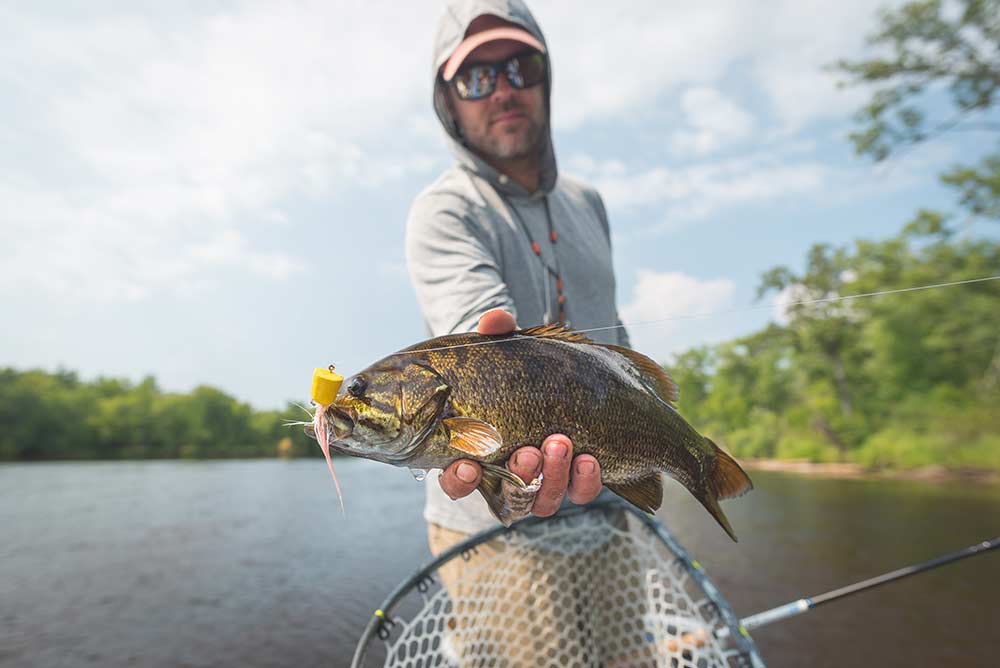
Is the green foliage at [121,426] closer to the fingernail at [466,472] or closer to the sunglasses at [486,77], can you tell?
the sunglasses at [486,77]

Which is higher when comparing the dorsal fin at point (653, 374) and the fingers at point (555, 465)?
the dorsal fin at point (653, 374)

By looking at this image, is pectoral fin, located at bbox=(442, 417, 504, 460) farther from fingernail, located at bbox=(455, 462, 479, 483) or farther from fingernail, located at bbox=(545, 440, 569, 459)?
fingernail, located at bbox=(545, 440, 569, 459)

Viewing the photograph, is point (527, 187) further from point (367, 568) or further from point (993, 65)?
point (993, 65)

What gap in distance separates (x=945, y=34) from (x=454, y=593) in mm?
28221

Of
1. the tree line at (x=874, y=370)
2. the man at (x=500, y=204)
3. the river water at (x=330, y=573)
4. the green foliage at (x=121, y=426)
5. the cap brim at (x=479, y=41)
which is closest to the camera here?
the man at (x=500, y=204)

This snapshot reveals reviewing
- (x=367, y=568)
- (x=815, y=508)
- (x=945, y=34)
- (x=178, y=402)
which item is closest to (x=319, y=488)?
(x=367, y=568)

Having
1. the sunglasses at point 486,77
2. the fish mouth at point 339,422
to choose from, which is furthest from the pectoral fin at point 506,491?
the sunglasses at point 486,77

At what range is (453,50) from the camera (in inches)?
122

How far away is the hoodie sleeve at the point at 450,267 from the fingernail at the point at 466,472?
679 millimetres

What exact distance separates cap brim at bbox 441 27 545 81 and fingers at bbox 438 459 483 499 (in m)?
2.29

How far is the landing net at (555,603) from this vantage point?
3084 millimetres

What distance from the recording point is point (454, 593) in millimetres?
3223

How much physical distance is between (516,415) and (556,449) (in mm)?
171

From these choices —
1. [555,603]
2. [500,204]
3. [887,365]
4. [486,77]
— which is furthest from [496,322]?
[887,365]
